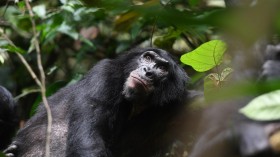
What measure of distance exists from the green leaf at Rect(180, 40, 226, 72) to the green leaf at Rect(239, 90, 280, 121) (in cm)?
137

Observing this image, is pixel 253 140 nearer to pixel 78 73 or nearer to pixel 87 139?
pixel 87 139

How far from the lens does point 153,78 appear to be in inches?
155

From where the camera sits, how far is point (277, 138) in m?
1.71

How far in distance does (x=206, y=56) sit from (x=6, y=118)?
235 centimetres

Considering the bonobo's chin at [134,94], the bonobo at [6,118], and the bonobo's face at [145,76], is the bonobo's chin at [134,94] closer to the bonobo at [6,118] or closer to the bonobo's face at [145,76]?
the bonobo's face at [145,76]

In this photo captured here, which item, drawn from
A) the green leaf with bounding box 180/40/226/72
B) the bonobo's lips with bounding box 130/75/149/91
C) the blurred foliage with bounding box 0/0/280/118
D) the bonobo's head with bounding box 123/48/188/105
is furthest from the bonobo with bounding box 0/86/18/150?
the green leaf with bounding box 180/40/226/72

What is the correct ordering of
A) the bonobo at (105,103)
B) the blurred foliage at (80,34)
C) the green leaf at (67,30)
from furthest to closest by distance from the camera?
1. the green leaf at (67,30)
2. the blurred foliage at (80,34)
3. the bonobo at (105,103)

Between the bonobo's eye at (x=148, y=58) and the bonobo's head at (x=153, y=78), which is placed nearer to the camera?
the bonobo's head at (x=153, y=78)

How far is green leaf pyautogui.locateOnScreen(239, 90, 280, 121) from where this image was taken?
1475 millimetres

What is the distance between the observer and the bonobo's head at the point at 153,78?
3836 millimetres

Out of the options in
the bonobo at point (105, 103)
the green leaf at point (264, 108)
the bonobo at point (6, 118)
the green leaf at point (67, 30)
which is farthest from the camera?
the green leaf at point (67, 30)

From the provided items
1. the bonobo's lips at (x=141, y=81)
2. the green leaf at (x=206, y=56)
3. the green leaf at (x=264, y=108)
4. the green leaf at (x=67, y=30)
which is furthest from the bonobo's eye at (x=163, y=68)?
the green leaf at (x=264, y=108)

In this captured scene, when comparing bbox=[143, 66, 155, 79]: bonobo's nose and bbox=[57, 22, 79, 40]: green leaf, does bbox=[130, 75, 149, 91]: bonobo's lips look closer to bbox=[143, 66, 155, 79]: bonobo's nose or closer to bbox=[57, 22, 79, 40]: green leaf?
bbox=[143, 66, 155, 79]: bonobo's nose

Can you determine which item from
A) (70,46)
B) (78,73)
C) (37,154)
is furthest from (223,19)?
(70,46)
